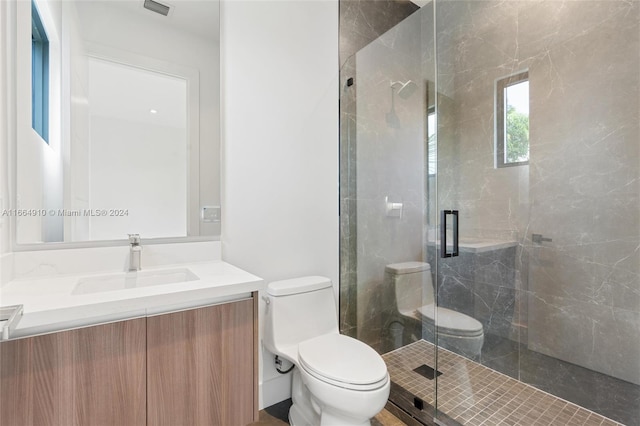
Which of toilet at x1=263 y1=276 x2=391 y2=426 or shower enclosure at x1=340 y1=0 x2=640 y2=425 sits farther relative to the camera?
shower enclosure at x1=340 y1=0 x2=640 y2=425

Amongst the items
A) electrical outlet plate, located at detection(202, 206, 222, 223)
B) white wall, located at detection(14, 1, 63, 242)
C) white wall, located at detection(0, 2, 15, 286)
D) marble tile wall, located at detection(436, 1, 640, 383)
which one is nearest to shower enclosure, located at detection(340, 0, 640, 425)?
marble tile wall, located at detection(436, 1, 640, 383)

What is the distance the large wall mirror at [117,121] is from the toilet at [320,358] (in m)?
0.55

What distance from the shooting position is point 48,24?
4.01 ft

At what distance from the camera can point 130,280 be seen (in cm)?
128

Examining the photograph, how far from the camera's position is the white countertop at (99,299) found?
2.62ft

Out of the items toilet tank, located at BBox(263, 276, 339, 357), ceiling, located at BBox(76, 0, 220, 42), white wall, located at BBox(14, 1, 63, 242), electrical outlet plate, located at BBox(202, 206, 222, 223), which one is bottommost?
toilet tank, located at BBox(263, 276, 339, 357)

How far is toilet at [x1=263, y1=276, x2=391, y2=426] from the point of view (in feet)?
3.91

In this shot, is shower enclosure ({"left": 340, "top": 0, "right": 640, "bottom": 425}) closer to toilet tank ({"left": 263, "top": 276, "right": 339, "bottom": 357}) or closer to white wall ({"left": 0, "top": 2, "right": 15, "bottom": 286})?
toilet tank ({"left": 263, "top": 276, "right": 339, "bottom": 357})

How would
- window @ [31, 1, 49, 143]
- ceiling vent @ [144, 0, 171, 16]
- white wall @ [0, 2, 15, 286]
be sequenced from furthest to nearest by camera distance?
ceiling vent @ [144, 0, 171, 16] < window @ [31, 1, 49, 143] < white wall @ [0, 2, 15, 286]

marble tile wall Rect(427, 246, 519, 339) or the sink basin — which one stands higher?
the sink basin

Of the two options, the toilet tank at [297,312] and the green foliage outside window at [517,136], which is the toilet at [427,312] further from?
the green foliage outside window at [517,136]

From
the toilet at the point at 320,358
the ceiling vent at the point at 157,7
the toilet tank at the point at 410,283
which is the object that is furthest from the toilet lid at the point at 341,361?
the ceiling vent at the point at 157,7

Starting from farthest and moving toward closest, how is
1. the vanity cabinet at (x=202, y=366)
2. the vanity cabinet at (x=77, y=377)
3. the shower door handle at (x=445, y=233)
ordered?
the shower door handle at (x=445, y=233) → the vanity cabinet at (x=202, y=366) → the vanity cabinet at (x=77, y=377)

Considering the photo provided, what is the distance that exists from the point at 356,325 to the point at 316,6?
206 centimetres
